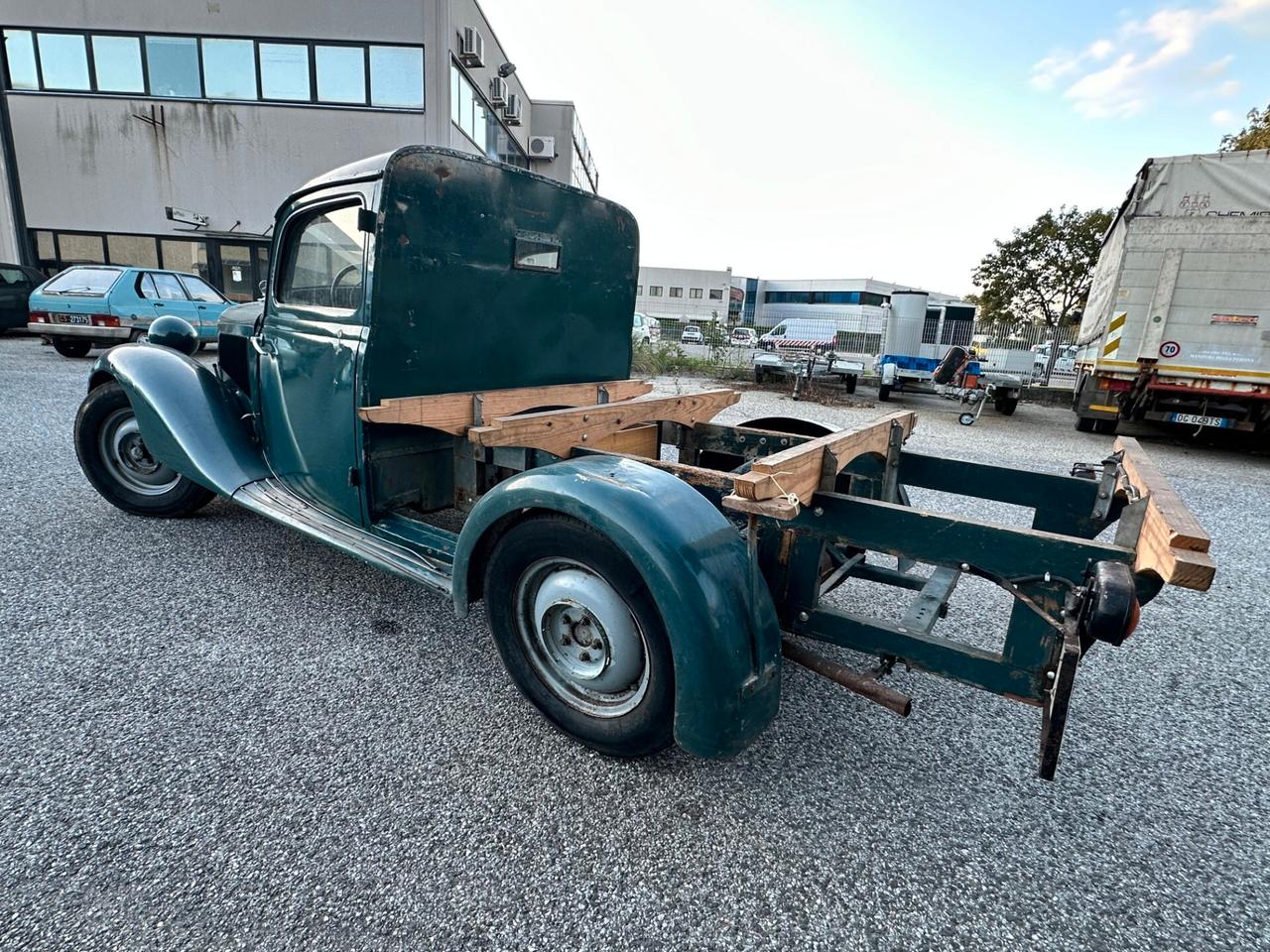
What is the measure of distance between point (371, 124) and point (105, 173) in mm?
7281

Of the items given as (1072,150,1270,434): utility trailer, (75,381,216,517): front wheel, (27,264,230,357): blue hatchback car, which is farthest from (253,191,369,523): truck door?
(1072,150,1270,434): utility trailer

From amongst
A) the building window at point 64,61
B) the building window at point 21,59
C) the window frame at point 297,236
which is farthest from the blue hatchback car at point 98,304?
the building window at point 21,59

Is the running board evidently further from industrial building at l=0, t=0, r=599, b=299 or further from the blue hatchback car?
industrial building at l=0, t=0, r=599, b=299

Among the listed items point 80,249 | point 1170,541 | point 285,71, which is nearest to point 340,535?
point 1170,541

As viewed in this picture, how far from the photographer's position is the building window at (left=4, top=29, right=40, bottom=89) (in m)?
16.6

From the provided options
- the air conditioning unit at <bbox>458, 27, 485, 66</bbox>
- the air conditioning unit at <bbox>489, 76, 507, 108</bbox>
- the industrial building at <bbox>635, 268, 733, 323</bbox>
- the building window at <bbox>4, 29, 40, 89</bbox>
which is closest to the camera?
the building window at <bbox>4, 29, 40, 89</bbox>

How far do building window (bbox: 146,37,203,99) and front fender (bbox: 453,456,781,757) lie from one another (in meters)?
20.8

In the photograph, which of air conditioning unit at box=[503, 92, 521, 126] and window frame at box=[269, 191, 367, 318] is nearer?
window frame at box=[269, 191, 367, 318]

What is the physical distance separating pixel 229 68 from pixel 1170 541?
21700mm

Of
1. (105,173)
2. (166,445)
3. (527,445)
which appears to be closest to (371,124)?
(105,173)

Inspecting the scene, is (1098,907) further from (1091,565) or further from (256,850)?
(256,850)

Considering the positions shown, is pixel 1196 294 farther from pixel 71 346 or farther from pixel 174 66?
pixel 174 66

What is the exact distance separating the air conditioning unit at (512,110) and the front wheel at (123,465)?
21142mm

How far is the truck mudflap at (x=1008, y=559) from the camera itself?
1631 mm
